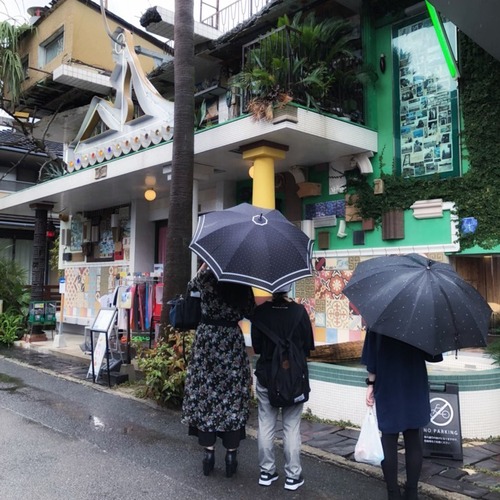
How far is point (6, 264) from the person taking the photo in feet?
46.2

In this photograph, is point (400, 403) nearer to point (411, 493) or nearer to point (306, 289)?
point (411, 493)

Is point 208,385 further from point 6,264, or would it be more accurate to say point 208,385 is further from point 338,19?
point 6,264

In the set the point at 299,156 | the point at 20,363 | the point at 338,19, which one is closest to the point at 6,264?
the point at 20,363

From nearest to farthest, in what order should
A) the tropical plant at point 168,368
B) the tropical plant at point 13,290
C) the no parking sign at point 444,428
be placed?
the no parking sign at point 444,428 < the tropical plant at point 168,368 < the tropical plant at point 13,290

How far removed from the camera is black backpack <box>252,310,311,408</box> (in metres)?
3.94

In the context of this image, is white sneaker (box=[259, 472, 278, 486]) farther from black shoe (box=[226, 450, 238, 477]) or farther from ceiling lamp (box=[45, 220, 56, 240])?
ceiling lamp (box=[45, 220, 56, 240])

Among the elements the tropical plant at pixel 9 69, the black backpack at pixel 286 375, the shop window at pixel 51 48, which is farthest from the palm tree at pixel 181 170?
the shop window at pixel 51 48

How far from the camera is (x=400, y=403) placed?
358 cm

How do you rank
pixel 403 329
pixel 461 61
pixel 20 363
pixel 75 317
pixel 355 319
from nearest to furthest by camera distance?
pixel 403 329 → pixel 461 61 → pixel 355 319 → pixel 20 363 → pixel 75 317

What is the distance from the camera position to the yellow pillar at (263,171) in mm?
7657

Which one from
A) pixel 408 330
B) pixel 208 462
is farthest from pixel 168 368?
pixel 408 330

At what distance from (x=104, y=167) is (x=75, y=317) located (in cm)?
560

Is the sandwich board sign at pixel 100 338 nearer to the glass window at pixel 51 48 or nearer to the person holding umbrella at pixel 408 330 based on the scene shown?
the person holding umbrella at pixel 408 330

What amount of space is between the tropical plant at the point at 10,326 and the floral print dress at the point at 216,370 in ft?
31.6
